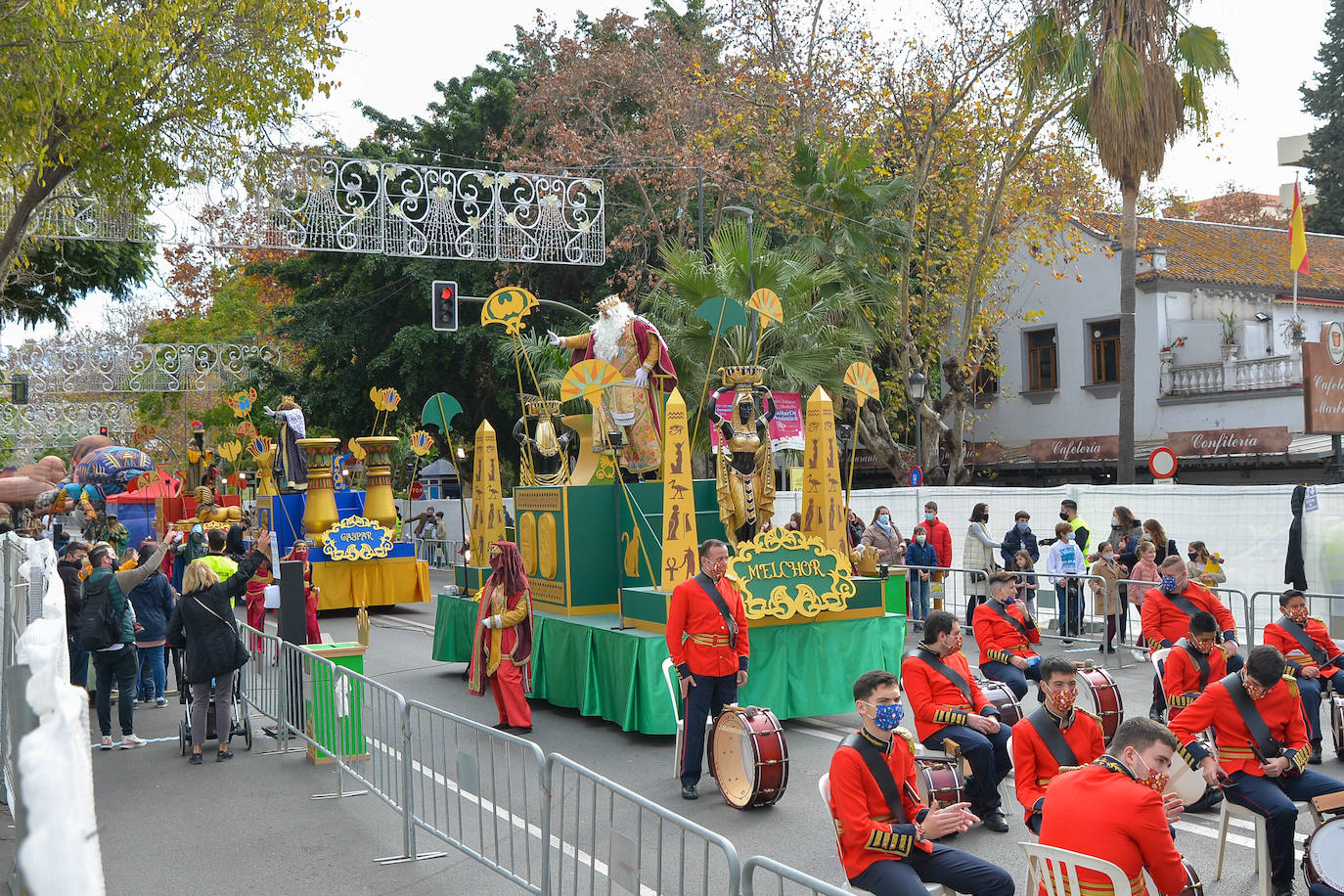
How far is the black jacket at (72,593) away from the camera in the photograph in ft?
34.9

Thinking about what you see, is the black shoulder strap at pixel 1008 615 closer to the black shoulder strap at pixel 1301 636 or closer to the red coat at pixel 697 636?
the black shoulder strap at pixel 1301 636

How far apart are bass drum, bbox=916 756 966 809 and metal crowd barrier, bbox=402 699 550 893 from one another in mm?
2238

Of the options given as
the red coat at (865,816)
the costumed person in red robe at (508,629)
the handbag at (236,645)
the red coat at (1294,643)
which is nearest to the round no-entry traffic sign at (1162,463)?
the red coat at (1294,643)

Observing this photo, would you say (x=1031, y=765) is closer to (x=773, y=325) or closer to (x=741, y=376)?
(x=741, y=376)

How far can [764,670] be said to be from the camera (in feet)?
35.2

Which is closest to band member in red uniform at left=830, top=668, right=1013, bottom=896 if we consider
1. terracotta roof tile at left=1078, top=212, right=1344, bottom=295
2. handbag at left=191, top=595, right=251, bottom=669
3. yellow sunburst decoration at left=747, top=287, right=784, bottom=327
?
handbag at left=191, top=595, right=251, bottom=669

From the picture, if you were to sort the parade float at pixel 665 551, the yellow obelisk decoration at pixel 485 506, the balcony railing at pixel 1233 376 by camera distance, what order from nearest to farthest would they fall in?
the parade float at pixel 665 551 < the yellow obelisk decoration at pixel 485 506 < the balcony railing at pixel 1233 376

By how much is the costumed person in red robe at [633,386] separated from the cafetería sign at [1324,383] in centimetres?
921

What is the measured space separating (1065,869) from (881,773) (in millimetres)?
879

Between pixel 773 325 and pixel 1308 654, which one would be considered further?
pixel 773 325

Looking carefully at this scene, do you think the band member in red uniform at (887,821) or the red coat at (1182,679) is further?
the red coat at (1182,679)

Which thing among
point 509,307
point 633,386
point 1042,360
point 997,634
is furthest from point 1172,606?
point 1042,360

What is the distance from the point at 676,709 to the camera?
9516 millimetres

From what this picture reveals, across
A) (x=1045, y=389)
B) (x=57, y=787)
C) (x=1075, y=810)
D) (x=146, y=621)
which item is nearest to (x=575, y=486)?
(x=146, y=621)
